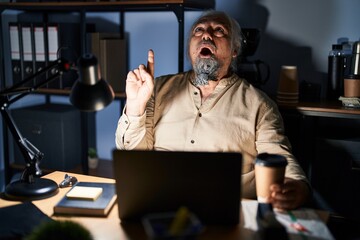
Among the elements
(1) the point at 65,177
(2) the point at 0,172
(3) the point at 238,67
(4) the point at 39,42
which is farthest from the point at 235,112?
(2) the point at 0,172

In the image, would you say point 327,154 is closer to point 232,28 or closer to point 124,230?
point 232,28

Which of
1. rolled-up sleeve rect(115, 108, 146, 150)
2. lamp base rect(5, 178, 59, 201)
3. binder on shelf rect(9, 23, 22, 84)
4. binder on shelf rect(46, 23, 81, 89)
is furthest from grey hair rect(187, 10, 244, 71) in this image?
binder on shelf rect(9, 23, 22, 84)

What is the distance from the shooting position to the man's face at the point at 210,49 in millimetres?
1951

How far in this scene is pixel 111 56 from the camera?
2.51m

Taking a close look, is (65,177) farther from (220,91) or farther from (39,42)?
(39,42)

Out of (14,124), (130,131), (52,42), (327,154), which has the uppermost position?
(52,42)

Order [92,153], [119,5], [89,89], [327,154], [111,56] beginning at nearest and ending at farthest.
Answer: [89,89] < [327,154] < [119,5] < [111,56] < [92,153]

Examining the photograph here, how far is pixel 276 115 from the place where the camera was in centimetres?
186

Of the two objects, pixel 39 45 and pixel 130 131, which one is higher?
pixel 39 45

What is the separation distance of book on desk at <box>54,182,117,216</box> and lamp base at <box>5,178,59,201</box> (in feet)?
0.27

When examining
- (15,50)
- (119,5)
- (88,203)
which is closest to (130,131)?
(88,203)

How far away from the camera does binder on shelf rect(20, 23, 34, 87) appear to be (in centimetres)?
256

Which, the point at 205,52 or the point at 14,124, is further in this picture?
the point at 205,52

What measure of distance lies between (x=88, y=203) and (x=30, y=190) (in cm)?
23
